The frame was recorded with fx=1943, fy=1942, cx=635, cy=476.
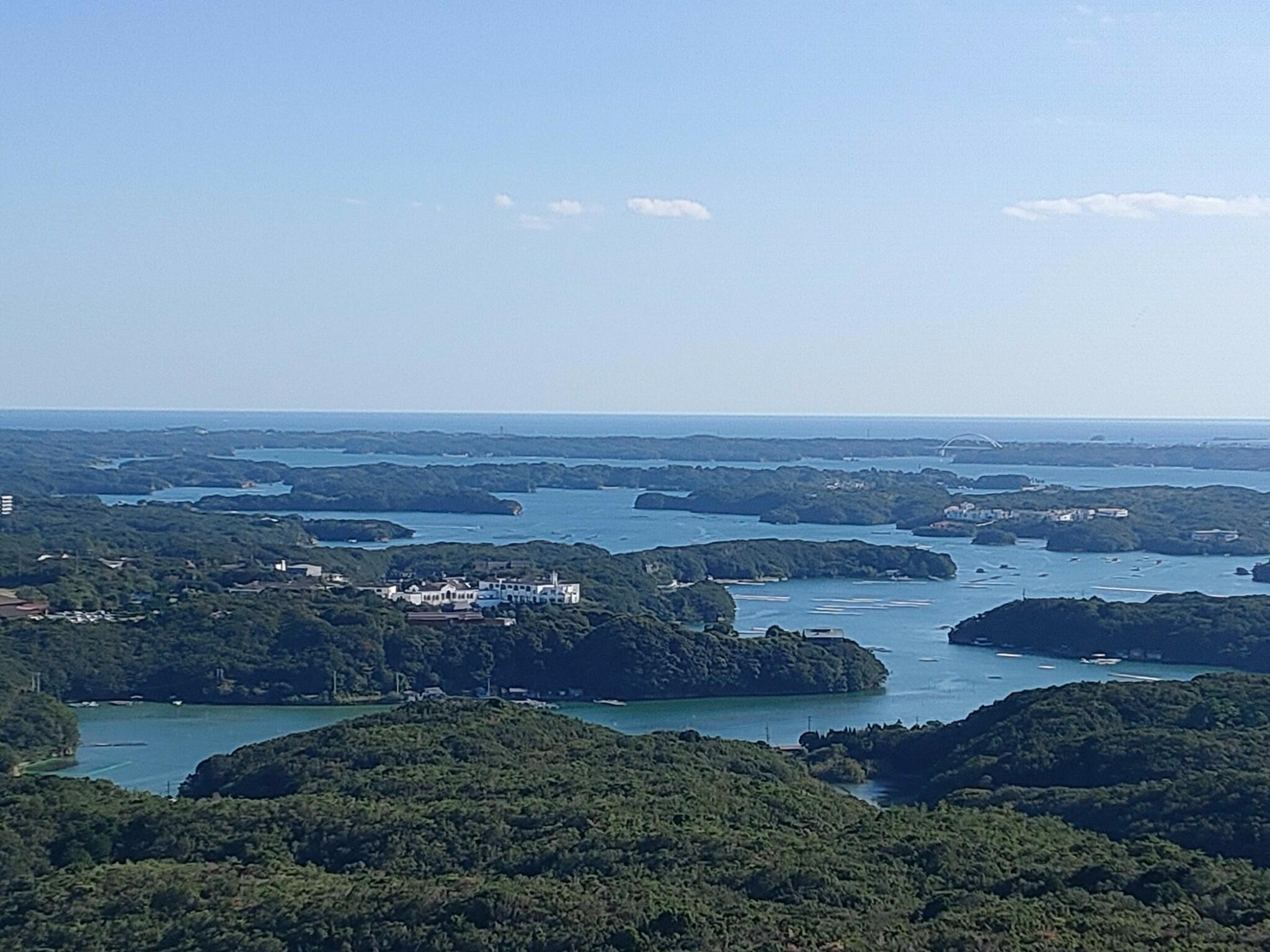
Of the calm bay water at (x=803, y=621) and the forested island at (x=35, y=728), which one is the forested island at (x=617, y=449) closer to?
the calm bay water at (x=803, y=621)

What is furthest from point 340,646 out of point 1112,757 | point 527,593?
point 1112,757

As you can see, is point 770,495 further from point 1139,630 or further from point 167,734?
point 167,734

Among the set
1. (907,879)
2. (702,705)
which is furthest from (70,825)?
(702,705)

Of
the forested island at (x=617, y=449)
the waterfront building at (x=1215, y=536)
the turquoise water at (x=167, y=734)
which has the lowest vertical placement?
the turquoise water at (x=167, y=734)

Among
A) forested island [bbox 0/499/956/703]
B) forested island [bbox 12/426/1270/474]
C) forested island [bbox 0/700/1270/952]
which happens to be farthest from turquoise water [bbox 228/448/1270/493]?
forested island [bbox 0/700/1270/952]

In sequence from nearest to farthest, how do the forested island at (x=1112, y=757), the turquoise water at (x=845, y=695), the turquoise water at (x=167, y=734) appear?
the forested island at (x=1112, y=757)
the turquoise water at (x=167, y=734)
the turquoise water at (x=845, y=695)

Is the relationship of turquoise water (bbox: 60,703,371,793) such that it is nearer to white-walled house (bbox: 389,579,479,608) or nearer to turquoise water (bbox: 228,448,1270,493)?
white-walled house (bbox: 389,579,479,608)

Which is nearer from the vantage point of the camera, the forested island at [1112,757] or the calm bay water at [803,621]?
the forested island at [1112,757]

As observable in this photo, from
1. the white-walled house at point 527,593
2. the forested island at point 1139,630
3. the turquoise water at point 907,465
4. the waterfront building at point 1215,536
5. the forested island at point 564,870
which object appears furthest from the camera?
the turquoise water at point 907,465

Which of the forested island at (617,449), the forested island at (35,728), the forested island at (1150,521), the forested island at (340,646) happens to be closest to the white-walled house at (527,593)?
the forested island at (340,646)
